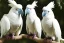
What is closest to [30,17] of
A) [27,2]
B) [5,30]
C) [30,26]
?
[30,26]

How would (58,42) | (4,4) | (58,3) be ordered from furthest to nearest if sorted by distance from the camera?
(4,4)
(58,3)
(58,42)

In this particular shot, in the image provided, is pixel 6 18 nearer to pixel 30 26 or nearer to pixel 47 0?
pixel 30 26

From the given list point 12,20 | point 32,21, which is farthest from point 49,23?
point 12,20

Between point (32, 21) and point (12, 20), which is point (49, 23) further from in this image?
point (12, 20)

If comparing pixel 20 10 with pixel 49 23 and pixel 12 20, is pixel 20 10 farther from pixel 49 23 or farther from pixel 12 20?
pixel 49 23

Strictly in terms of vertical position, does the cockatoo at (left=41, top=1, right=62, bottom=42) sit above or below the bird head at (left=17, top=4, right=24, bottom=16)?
below

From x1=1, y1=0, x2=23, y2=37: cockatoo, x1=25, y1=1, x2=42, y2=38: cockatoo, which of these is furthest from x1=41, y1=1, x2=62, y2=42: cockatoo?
x1=1, y1=0, x2=23, y2=37: cockatoo

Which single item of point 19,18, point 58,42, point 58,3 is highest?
point 58,3

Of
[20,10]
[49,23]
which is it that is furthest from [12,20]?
[49,23]

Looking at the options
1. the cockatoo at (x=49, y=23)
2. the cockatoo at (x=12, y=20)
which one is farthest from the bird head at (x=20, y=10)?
the cockatoo at (x=49, y=23)

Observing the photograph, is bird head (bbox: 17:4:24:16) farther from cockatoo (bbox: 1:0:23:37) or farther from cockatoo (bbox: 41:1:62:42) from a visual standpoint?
cockatoo (bbox: 41:1:62:42)

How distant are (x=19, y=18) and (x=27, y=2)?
0.31m

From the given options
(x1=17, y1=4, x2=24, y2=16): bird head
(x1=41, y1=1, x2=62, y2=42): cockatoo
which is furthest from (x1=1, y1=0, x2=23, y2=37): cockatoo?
(x1=41, y1=1, x2=62, y2=42): cockatoo

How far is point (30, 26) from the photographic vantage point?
1.18m
